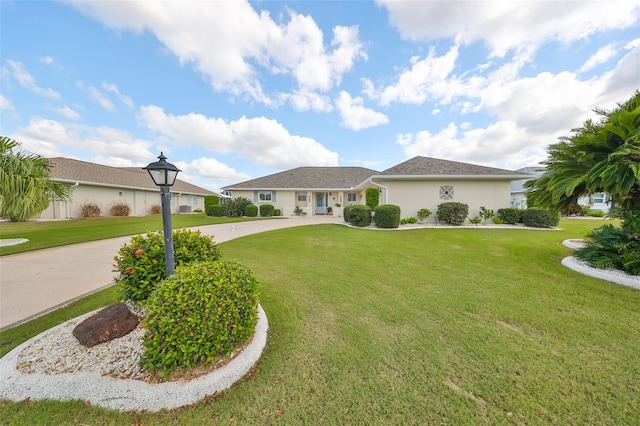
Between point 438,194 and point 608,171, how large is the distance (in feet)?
32.4

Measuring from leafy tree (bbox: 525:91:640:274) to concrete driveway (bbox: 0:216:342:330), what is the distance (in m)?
9.86

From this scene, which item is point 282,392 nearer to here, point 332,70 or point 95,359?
point 95,359

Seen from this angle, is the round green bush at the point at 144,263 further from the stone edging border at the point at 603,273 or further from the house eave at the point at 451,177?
the house eave at the point at 451,177

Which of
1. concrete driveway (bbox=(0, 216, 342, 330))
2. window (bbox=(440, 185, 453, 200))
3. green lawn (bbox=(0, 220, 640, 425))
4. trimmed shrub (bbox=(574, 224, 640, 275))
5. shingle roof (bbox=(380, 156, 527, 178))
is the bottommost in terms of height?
green lawn (bbox=(0, 220, 640, 425))

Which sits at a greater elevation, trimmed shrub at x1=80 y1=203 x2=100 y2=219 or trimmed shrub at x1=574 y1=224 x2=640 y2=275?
trimmed shrub at x1=80 y1=203 x2=100 y2=219

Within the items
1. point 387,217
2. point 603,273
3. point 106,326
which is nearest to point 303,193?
point 387,217

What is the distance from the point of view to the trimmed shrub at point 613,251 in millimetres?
4464

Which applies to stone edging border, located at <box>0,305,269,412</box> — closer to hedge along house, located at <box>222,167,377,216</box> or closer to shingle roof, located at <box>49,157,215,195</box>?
hedge along house, located at <box>222,167,377,216</box>

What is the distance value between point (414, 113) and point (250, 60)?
31.4 ft

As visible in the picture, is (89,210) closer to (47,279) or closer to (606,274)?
(47,279)

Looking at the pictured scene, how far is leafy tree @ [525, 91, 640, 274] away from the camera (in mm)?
4312

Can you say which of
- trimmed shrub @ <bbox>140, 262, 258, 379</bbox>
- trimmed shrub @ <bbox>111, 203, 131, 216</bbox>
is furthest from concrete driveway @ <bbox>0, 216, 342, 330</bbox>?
trimmed shrub @ <bbox>111, 203, 131, 216</bbox>

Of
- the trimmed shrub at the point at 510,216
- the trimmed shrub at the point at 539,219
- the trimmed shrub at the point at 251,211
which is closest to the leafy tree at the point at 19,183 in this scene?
the trimmed shrub at the point at 251,211

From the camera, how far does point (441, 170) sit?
46.2 ft
